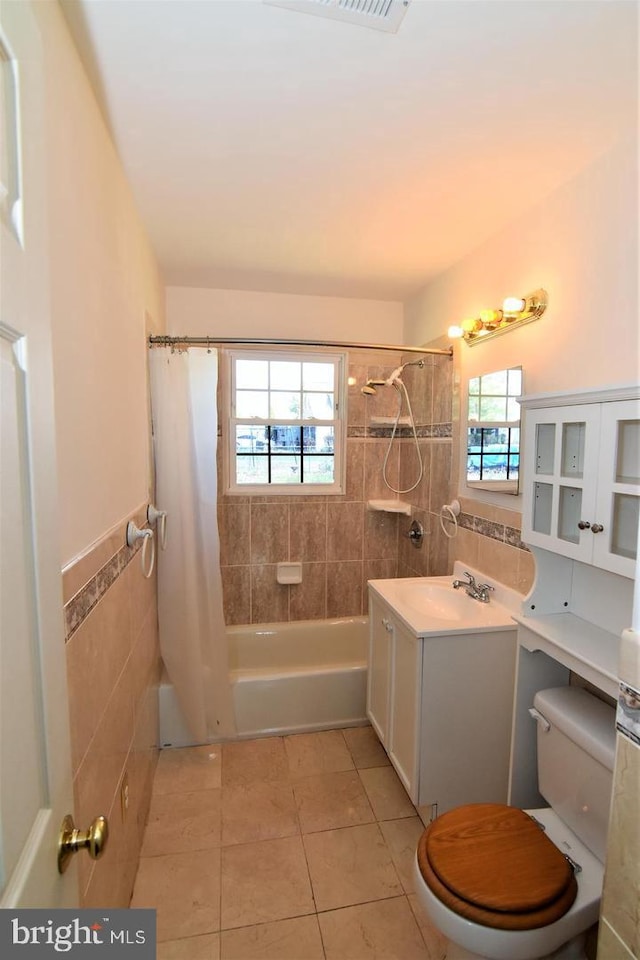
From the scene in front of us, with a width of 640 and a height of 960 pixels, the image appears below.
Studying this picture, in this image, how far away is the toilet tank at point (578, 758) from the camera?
1.25 m

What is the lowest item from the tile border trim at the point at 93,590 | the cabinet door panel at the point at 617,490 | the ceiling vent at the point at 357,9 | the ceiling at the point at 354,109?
the tile border trim at the point at 93,590

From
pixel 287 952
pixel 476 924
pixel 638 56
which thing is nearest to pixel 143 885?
pixel 287 952

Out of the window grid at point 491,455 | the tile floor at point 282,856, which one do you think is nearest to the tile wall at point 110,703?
the tile floor at point 282,856

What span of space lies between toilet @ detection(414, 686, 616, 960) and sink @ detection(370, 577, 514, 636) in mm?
364

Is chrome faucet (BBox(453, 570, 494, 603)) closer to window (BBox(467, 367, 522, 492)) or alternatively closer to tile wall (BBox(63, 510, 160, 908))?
window (BBox(467, 367, 522, 492))

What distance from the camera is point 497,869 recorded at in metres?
1.20

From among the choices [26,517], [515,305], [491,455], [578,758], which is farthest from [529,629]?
[26,517]

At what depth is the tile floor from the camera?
1459 millimetres

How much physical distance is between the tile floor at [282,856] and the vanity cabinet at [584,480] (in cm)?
139

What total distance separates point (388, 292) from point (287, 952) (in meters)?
3.17

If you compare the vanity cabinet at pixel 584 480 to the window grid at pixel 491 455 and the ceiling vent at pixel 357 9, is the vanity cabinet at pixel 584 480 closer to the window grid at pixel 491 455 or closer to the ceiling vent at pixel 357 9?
the window grid at pixel 491 455

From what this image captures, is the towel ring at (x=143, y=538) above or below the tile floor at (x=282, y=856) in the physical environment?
above

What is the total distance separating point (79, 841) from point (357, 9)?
1.68 meters

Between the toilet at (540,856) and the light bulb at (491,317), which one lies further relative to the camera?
the light bulb at (491,317)
